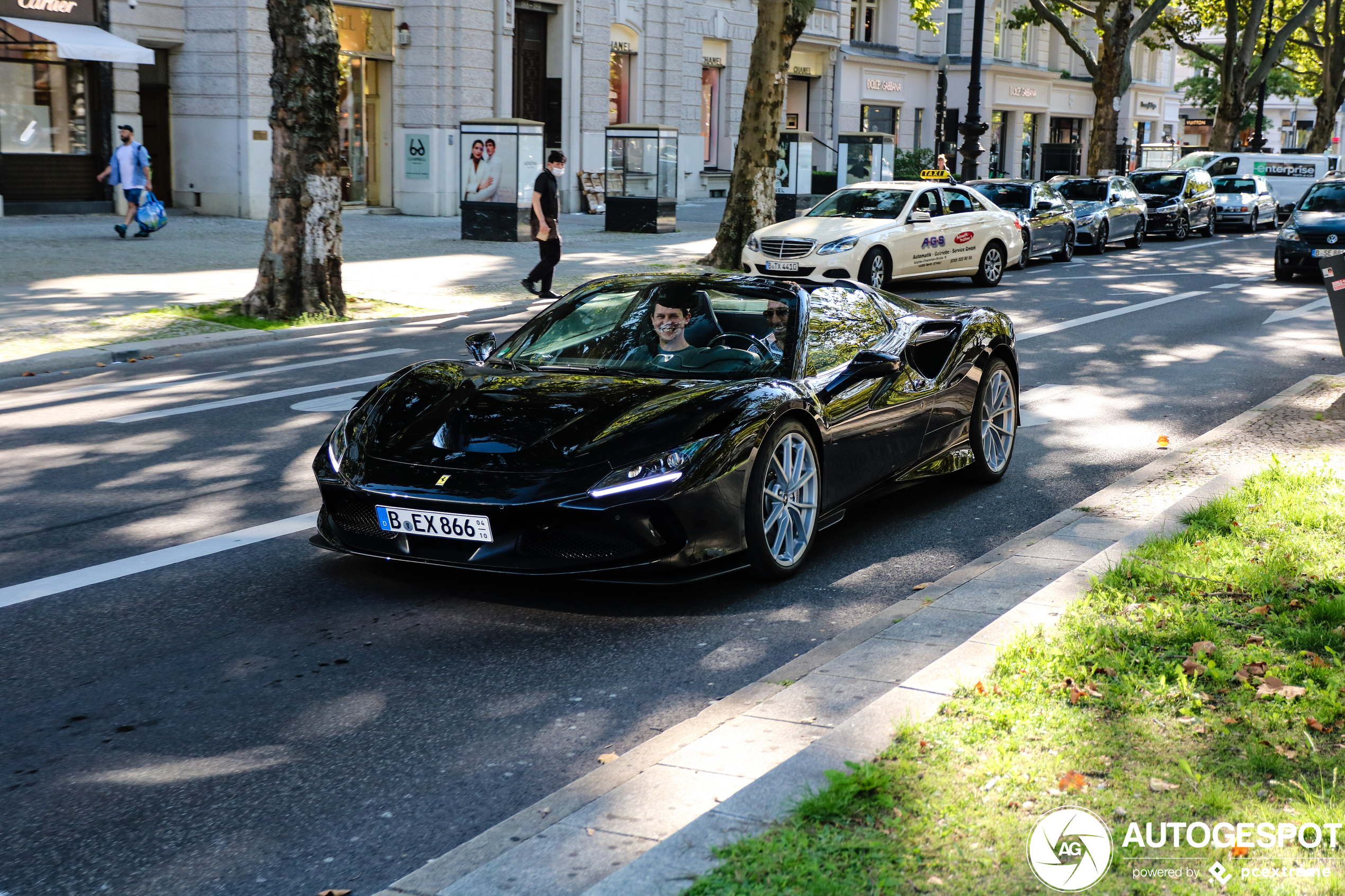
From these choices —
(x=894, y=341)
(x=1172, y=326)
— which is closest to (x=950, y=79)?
(x=1172, y=326)

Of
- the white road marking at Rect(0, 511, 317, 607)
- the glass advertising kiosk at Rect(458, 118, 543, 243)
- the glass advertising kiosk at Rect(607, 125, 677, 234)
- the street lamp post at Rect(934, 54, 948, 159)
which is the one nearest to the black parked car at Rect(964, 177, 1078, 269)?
the glass advertising kiosk at Rect(607, 125, 677, 234)

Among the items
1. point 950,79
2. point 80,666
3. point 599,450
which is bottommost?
point 80,666

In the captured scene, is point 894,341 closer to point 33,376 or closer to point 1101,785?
point 1101,785

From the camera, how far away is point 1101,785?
12.5ft

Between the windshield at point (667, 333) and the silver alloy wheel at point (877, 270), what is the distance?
40.7 feet

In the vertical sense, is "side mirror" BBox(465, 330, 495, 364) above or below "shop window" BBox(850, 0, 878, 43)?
below

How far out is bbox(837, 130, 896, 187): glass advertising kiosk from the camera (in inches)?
1437

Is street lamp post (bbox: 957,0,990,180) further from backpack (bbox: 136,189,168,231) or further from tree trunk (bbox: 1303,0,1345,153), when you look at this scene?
tree trunk (bbox: 1303,0,1345,153)

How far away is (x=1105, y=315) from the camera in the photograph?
17406mm

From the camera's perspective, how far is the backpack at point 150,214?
22.9 meters

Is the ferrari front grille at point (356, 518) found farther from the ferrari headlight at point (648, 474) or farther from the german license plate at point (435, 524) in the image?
the ferrari headlight at point (648, 474)

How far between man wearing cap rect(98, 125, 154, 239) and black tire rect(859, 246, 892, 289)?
11197 millimetres

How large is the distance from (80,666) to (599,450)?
2021 millimetres

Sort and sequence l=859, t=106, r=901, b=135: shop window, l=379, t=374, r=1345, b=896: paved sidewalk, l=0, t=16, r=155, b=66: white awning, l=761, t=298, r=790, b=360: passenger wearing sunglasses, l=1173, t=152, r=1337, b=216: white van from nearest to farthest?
l=379, t=374, r=1345, b=896: paved sidewalk, l=761, t=298, r=790, b=360: passenger wearing sunglasses, l=0, t=16, r=155, b=66: white awning, l=1173, t=152, r=1337, b=216: white van, l=859, t=106, r=901, b=135: shop window
